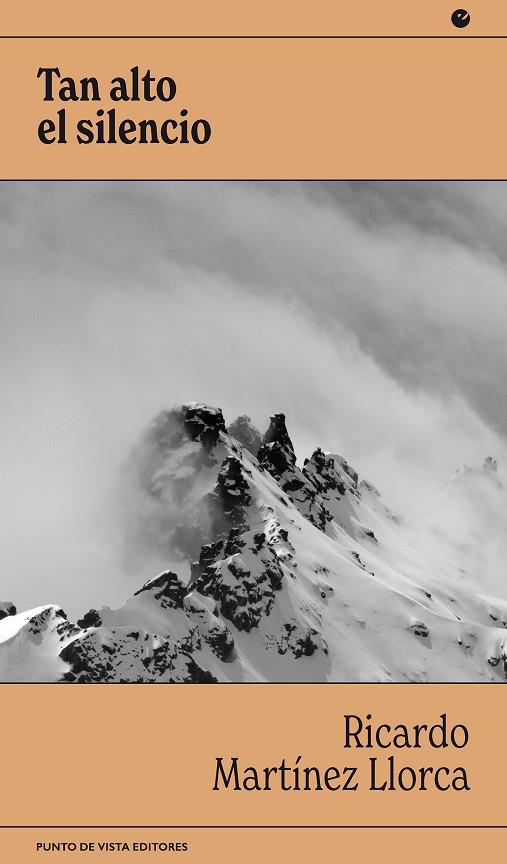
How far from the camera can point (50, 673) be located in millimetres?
186000
